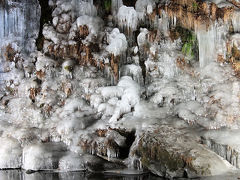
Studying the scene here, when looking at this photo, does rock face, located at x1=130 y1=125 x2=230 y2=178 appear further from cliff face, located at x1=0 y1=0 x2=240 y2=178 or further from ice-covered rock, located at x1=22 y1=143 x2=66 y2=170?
ice-covered rock, located at x1=22 y1=143 x2=66 y2=170

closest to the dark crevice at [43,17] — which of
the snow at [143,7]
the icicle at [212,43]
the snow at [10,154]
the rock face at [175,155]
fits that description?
the snow at [143,7]

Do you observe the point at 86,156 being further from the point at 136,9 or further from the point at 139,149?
the point at 136,9

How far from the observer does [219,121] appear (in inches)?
361

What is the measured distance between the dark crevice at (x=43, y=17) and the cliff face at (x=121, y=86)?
0.15 ft

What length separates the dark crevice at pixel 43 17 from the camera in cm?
1259

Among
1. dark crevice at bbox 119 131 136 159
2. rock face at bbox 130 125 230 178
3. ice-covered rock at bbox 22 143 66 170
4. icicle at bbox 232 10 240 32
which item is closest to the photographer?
rock face at bbox 130 125 230 178

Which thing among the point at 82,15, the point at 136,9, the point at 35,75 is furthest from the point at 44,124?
the point at 136,9

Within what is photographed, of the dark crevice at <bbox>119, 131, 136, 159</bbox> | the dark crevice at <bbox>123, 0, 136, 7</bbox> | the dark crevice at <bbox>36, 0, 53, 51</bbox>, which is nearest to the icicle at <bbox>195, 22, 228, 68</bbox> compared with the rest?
the dark crevice at <bbox>123, 0, 136, 7</bbox>

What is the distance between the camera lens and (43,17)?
13.1 meters

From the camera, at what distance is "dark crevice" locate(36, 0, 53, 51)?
1259 centimetres

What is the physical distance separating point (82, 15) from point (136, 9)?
2049mm

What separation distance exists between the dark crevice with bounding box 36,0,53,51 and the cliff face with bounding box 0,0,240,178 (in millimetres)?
46

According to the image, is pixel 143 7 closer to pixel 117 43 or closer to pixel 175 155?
pixel 117 43

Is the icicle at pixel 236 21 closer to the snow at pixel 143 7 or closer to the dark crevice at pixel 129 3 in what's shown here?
the snow at pixel 143 7
